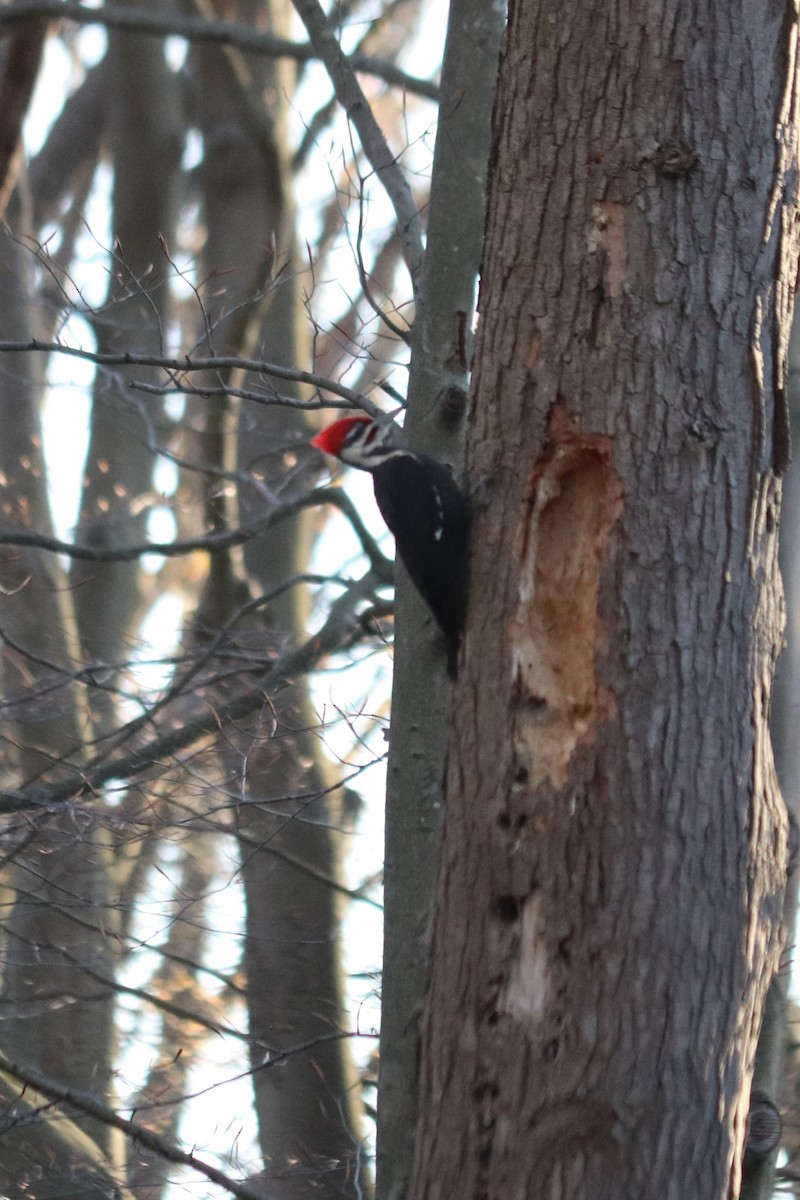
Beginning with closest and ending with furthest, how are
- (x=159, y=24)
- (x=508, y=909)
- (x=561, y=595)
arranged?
(x=508, y=909), (x=561, y=595), (x=159, y=24)

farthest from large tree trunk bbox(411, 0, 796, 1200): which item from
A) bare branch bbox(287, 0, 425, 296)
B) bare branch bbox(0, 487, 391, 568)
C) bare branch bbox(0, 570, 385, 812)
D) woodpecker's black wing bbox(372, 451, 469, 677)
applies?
bare branch bbox(0, 487, 391, 568)

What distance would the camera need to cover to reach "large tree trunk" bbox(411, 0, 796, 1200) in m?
2.44

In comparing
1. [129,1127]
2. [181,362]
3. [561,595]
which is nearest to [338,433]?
[181,362]

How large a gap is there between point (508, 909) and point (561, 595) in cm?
66

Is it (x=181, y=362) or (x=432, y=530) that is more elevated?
(x=181, y=362)

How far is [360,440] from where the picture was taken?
4.54 m

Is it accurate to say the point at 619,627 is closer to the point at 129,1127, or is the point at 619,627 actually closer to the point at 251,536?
the point at 129,1127

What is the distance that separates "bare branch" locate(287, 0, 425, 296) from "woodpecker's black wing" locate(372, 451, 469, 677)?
679 millimetres

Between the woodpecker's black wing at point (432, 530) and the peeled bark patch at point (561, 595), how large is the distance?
215mm

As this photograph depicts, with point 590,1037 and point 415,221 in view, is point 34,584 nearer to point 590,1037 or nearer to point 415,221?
point 415,221

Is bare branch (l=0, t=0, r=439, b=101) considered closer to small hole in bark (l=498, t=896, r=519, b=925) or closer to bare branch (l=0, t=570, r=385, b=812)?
bare branch (l=0, t=570, r=385, b=812)

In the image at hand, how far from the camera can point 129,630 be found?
7.04 m

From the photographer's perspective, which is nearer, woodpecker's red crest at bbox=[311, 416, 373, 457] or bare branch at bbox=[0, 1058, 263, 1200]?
bare branch at bbox=[0, 1058, 263, 1200]

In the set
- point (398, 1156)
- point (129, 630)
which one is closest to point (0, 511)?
point (129, 630)
